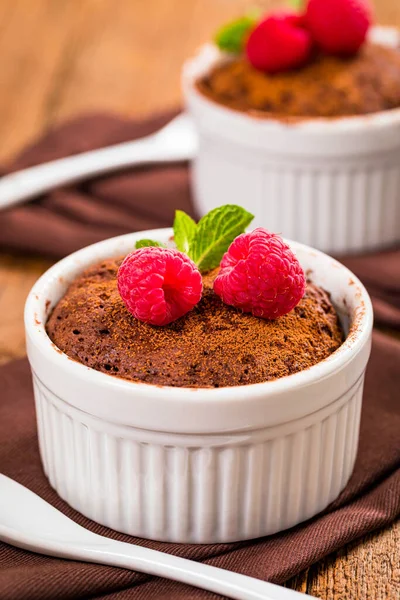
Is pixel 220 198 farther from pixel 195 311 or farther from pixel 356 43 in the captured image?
pixel 195 311

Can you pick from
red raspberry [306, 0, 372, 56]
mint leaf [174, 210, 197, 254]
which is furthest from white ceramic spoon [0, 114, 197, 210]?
mint leaf [174, 210, 197, 254]

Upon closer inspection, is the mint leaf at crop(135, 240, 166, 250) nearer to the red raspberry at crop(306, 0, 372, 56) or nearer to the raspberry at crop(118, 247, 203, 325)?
the raspberry at crop(118, 247, 203, 325)

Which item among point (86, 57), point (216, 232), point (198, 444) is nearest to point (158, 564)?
point (198, 444)

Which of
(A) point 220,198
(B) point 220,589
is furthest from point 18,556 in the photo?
(A) point 220,198

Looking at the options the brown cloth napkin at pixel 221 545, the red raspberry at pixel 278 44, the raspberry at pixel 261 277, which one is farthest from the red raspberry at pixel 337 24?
the raspberry at pixel 261 277

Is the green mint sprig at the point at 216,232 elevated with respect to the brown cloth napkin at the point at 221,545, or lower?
elevated

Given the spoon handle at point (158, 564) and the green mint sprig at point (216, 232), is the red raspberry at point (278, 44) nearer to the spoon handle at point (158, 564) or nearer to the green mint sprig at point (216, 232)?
the green mint sprig at point (216, 232)
